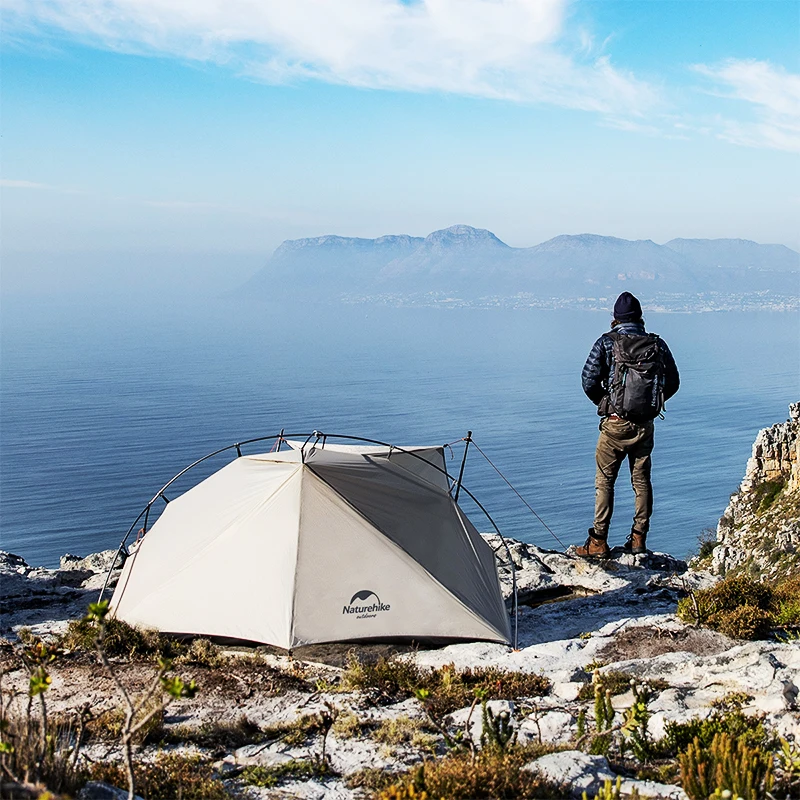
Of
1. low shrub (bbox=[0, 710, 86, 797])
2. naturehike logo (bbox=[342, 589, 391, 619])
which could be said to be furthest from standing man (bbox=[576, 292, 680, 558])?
low shrub (bbox=[0, 710, 86, 797])

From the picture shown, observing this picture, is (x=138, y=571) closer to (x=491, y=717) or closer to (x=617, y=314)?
(x=491, y=717)

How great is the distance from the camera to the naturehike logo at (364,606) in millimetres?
8555

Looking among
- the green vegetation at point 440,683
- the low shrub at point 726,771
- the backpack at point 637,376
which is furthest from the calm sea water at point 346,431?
the low shrub at point 726,771

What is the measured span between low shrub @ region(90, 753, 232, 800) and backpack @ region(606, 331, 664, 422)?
8440mm

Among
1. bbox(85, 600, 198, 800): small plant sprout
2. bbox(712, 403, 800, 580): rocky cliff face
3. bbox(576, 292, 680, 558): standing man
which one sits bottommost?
bbox(712, 403, 800, 580): rocky cliff face

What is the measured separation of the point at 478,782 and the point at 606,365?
848cm

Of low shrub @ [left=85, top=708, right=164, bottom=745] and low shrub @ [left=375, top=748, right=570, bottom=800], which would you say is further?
low shrub @ [left=85, top=708, right=164, bottom=745]

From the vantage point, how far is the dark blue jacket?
477 inches

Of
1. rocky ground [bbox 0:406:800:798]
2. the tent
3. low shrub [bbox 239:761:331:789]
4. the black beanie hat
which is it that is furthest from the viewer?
the black beanie hat

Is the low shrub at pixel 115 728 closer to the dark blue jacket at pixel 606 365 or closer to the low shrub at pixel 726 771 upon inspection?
the low shrub at pixel 726 771

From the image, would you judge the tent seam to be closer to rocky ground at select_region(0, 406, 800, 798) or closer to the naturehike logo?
rocky ground at select_region(0, 406, 800, 798)

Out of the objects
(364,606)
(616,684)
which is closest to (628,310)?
(364,606)

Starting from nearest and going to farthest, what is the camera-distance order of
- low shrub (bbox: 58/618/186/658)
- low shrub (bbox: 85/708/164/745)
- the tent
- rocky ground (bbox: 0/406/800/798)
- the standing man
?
rocky ground (bbox: 0/406/800/798) → low shrub (bbox: 85/708/164/745) → low shrub (bbox: 58/618/186/658) → the tent → the standing man

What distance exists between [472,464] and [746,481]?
247ft
